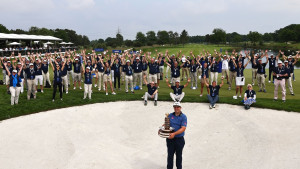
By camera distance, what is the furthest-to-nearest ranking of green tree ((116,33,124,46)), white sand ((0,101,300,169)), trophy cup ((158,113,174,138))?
green tree ((116,33,124,46))
white sand ((0,101,300,169))
trophy cup ((158,113,174,138))

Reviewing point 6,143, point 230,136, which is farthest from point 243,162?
point 6,143

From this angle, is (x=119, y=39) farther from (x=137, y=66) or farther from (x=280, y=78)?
(x=280, y=78)

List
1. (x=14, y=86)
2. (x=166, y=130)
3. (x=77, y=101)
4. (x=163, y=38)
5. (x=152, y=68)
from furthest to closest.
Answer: (x=163, y=38)
(x=152, y=68)
(x=77, y=101)
(x=14, y=86)
(x=166, y=130)

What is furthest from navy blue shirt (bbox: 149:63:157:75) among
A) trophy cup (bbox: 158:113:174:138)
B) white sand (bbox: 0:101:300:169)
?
trophy cup (bbox: 158:113:174:138)

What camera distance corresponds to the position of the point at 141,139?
1060 cm

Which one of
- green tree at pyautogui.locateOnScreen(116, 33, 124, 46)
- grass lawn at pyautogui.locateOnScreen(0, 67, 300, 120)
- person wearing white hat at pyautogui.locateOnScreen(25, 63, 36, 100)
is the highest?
green tree at pyautogui.locateOnScreen(116, 33, 124, 46)

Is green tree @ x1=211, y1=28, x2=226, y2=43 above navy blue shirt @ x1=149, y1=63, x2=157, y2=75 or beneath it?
above

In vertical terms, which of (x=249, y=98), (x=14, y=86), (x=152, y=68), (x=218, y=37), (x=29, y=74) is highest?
(x=218, y=37)

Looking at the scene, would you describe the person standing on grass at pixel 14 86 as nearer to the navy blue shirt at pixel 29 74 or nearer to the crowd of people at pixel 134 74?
the crowd of people at pixel 134 74

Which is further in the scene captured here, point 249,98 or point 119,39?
point 119,39

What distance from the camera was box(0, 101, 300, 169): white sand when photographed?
8.46 meters

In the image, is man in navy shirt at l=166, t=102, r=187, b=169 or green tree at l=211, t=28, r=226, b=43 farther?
green tree at l=211, t=28, r=226, b=43

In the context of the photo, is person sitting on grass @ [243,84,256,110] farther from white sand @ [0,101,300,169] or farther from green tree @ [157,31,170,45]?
green tree @ [157,31,170,45]

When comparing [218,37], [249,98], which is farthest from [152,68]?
[218,37]
